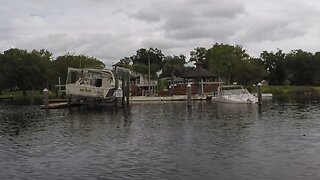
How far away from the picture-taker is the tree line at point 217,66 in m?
111

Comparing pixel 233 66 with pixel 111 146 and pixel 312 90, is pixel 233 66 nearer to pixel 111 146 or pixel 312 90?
pixel 312 90

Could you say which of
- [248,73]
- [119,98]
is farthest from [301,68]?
[119,98]

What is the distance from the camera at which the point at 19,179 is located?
19250 mm

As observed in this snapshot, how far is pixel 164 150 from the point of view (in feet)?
83.5

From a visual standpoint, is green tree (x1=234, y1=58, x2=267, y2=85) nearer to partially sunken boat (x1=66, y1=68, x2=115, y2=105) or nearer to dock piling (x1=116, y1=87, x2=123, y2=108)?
partially sunken boat (x1=66, y1=68, x2=115, y2=105)

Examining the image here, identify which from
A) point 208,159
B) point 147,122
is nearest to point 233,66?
point 147,122

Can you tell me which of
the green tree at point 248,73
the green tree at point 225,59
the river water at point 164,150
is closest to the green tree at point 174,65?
the green tree at point 225,59

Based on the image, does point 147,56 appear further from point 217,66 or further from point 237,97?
point 237,97

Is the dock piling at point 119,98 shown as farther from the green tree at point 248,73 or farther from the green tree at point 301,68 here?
the green tree at point 301,68

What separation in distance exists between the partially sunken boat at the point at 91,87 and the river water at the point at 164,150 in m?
22.3

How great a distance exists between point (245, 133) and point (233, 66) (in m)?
91.6

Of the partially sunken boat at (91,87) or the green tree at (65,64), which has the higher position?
the green tree at (65,64)

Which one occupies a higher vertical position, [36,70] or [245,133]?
[36,70]

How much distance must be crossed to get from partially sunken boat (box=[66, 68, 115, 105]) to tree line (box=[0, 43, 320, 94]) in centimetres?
2776
